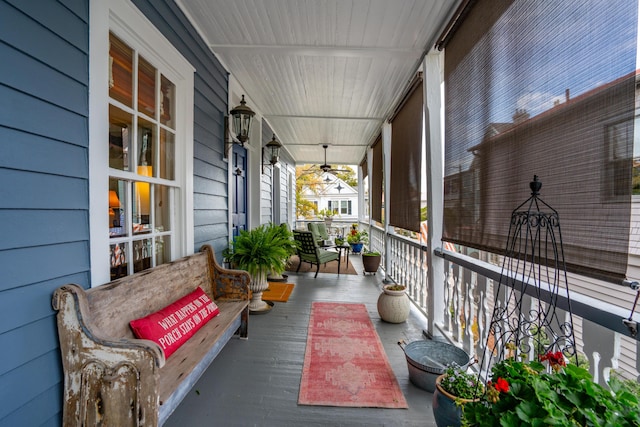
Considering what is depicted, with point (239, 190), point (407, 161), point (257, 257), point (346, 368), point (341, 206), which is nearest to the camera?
point (346, 368)

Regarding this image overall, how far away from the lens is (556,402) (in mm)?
761

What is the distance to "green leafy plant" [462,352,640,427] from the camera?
70cm

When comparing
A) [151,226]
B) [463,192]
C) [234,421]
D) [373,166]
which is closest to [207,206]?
[151,226]

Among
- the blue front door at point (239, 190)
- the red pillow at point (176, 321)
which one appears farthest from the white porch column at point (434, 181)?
the blue front door at point (239, 190)

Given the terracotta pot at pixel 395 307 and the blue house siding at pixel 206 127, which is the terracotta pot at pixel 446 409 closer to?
the terracotta pot at pixel 395 307

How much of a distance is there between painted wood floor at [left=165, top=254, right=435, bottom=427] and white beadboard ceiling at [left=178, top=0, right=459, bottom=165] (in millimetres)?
2676

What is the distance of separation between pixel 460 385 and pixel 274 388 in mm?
1141

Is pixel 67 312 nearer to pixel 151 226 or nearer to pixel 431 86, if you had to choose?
pixel 151 226

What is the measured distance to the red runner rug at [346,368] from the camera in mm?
1826

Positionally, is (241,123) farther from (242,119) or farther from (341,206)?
(341,206)

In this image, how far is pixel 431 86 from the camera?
272cm

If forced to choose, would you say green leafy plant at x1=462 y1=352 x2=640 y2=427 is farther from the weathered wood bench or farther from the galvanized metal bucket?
the weathered wood bench

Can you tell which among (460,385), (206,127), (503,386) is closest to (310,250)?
(206,127)

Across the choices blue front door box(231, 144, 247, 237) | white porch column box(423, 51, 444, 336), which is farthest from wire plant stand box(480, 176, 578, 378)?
blue front door box(231, 144, 247, 237)
